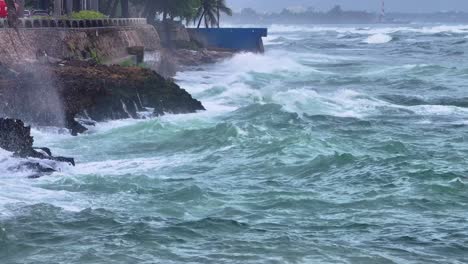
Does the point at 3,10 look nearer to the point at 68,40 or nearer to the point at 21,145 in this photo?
the point at 68,40

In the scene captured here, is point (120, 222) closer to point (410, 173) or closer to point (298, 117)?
point (410, 173)

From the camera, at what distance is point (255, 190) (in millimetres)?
16438

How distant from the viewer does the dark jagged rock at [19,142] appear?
18109mm

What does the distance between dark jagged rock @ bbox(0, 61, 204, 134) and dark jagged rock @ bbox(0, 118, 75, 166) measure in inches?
147

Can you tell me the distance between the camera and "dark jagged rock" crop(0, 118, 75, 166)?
18109 millimetres

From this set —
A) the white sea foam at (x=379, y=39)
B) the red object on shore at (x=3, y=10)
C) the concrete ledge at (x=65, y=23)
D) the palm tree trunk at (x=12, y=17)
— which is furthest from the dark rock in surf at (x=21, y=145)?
the white sea foam at (x=379, y=39)

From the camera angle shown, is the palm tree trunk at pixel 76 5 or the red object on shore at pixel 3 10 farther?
the palm tree trunk at pixel 76 5

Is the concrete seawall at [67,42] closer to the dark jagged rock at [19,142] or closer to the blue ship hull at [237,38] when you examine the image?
the dark jagged rock at [19,142]

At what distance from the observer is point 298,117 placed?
26.7m

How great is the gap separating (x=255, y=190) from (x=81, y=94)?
8.92 metres

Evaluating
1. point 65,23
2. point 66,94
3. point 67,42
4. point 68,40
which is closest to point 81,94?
point 66,94

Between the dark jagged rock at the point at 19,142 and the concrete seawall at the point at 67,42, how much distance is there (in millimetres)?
6354

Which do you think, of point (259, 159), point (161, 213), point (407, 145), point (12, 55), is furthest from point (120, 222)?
point (12, 55)

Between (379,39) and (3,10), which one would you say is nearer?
(3,10)
